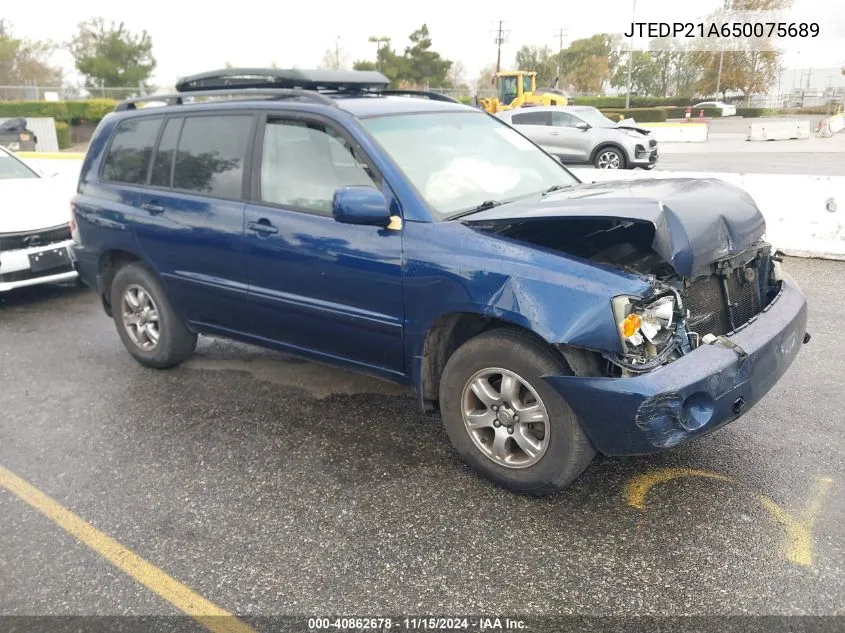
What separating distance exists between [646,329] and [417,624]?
1491 millimetres

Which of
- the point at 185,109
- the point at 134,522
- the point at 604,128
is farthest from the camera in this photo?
the point at 604,128

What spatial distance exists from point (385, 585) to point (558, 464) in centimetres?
93

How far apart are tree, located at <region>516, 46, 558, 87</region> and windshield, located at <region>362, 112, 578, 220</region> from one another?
3212 inches

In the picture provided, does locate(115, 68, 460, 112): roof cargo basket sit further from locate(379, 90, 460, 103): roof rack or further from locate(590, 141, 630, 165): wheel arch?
locate(590, 141, 630, 165): wheel arch

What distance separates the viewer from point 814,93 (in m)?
61.1

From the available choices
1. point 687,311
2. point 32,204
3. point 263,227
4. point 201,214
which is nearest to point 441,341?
point 687,311

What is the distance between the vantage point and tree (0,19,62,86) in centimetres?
5622

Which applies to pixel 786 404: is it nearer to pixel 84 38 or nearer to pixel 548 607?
pixel 548 607

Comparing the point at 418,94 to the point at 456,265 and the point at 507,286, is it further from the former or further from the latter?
the point at 507,286

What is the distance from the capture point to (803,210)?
796 cm

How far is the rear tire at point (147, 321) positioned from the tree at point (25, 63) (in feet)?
197

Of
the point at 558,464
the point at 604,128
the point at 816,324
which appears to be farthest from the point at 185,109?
the point at 604,128

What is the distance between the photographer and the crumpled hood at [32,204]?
679 centimetres

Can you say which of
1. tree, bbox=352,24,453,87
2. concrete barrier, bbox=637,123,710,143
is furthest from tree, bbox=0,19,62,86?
concrete barrier, bbox=637,123,710,143
